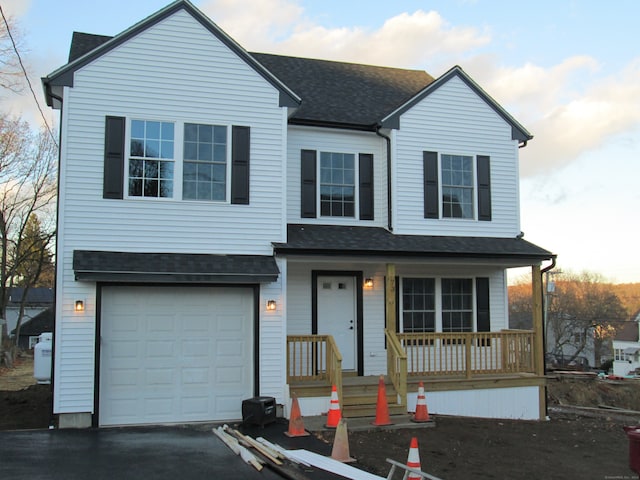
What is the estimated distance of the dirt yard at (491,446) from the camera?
814cm

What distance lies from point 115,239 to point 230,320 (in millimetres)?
2582

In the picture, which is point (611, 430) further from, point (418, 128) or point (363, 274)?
point (418, 128)

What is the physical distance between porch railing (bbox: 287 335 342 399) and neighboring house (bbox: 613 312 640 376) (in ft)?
153

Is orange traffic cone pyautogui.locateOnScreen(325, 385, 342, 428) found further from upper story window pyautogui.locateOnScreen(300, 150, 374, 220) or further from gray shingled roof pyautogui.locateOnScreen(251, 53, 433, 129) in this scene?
gray shingled roof pyautogui.locateOnScreen(251, 53, 433, 129)

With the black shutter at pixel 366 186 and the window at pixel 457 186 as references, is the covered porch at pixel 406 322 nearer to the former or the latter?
the black shutter at pixel 366 186

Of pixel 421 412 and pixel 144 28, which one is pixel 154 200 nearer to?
pixel 144 28

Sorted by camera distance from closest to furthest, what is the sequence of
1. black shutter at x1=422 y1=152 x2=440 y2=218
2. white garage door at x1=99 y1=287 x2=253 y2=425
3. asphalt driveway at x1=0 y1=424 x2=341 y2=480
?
asphalt driveway at x1=0 y1=424 x2=341 y2=480
white garage door at x1=99 y1=287 x2=253 y2=425
black shutter at x1=422 y1=152 x2=440 y2=218

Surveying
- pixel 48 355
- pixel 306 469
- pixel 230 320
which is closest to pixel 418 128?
pixel 230 320

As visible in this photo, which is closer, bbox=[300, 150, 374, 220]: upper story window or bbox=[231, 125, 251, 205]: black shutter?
bbox=[231, 125, 251, 205]: black shutter

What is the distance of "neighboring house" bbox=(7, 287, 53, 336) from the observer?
206ft

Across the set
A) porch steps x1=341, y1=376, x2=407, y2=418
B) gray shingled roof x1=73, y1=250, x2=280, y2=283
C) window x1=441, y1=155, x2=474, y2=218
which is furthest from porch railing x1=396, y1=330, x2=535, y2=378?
gray shingled roof x1=73, y1=250, x2=280, y2=283

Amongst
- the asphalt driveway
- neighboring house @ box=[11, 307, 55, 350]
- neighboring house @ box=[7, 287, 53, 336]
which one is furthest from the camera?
neighboring house @ box=[7, 287, 53, 336]

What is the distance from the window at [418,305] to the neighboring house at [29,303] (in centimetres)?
5645

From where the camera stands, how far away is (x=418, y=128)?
45.9ft
